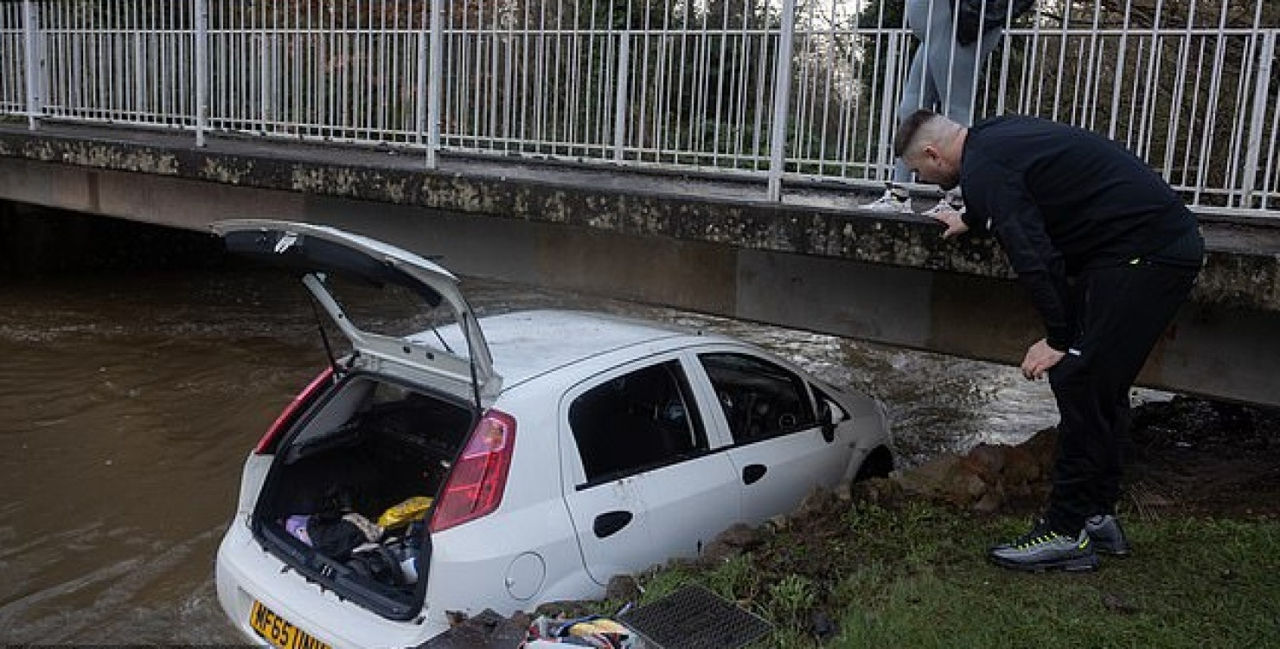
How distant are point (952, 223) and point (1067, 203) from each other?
2.78ft

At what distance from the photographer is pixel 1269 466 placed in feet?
23.4

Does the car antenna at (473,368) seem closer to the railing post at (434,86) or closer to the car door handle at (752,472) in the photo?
the car door handle at (752,472)

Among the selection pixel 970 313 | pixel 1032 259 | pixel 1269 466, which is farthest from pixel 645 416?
pixel 1269 466

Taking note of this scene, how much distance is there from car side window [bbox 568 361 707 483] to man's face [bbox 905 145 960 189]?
1.38 metres

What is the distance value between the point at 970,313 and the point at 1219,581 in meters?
1.91

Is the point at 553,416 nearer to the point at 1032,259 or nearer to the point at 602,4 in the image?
the point at 1032,259

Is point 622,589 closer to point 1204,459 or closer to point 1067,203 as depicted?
point 1067,203

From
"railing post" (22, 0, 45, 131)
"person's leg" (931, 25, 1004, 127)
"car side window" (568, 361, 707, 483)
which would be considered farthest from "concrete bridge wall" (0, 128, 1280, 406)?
"railing post" (22, 0, 45, 131)

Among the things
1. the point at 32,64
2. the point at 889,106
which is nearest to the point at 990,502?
the point at 889,106

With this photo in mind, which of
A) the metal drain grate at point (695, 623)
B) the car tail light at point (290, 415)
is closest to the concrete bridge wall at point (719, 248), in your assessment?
the metal drain grate at point (695, 623)

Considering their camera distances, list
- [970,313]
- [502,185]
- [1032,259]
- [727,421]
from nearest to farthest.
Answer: [1032,259] < [727,421] < [970,313] < [502,185]

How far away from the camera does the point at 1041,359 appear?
4.07 m

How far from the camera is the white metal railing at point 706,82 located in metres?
5.69

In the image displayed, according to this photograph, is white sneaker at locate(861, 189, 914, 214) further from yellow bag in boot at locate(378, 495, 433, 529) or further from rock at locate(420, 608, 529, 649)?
rock at locate(420, 608, 529, 649)
